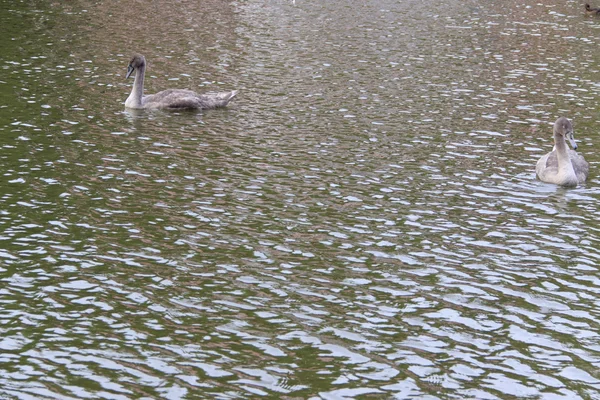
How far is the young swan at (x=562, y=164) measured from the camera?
2222cm

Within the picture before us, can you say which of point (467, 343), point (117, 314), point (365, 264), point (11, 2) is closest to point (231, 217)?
point (365, 264)

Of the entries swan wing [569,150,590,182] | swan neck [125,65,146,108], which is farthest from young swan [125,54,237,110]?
swan wing [569,150,590,182]

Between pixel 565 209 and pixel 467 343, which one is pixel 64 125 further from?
pixel 467 343

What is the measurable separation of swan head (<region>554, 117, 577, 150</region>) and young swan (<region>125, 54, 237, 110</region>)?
1074cm

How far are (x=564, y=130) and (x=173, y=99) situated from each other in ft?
39.6

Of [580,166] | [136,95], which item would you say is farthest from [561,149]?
[136,95]

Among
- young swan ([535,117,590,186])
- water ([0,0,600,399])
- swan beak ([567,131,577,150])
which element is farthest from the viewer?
swan beak ([567,131,577,150])

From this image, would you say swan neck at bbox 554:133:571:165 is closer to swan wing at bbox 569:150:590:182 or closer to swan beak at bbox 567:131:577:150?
swan wing at bbox 569:150:590:182

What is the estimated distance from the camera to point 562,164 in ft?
73.5

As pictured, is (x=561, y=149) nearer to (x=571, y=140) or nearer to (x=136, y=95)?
(x=571, y=140)

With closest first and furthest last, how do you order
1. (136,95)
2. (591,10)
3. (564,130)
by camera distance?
(564,130)
(136,95)
(591,10)

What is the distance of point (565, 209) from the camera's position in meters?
→ 20.6

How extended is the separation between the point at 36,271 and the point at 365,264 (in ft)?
18.9

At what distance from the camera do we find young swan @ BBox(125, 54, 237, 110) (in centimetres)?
2842
